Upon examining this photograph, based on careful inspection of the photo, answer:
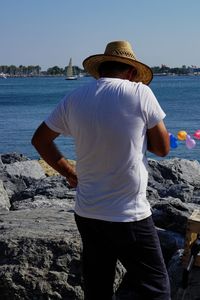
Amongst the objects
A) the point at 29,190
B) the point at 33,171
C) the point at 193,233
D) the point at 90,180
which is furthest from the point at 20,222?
the point at 33,171

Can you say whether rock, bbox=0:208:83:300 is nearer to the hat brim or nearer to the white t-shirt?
the white t-shirt

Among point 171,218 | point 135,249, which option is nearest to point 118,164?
point 135,249

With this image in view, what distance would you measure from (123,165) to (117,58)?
0.64m

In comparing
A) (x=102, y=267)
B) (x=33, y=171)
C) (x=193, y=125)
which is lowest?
(x=193, y=125)

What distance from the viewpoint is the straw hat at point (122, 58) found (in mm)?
3691

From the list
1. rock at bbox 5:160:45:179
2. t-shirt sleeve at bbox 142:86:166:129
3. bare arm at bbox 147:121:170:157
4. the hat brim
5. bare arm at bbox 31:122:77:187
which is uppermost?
the hat brim

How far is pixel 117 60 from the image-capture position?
368 cm

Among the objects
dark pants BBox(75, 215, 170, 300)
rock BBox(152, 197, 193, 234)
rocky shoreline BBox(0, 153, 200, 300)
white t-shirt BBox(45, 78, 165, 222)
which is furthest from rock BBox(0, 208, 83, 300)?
rock BBox(152, 197, 193, 234)

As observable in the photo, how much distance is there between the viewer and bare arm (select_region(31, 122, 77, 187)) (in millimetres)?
3842

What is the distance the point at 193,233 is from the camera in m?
4.69

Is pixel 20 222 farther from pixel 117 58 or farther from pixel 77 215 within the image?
pixel 117 58

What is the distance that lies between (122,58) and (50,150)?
2.41ft

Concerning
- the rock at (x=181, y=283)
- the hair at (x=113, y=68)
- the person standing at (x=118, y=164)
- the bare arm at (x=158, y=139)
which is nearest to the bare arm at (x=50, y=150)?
the person standing at (x=118, y=164)

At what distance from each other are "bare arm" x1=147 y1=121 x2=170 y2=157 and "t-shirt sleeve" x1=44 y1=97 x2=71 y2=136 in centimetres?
52
